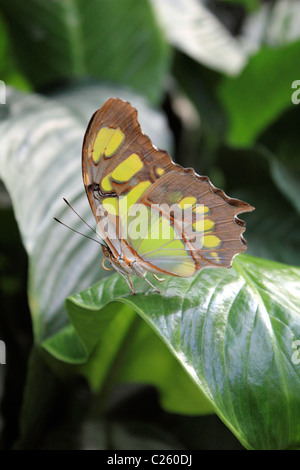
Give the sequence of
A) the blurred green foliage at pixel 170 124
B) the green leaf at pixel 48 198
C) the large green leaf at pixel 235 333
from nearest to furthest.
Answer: the large green leaf at pixel 235 333
the green leaf at pixel 48 198
the blurred green foliage at pixel 170 124

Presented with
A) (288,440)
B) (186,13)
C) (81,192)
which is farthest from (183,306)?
(186,13)

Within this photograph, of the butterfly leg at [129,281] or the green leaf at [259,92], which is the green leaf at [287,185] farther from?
the butterfly leg at [129,281]

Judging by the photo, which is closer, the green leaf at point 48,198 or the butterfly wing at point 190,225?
the butterfly wing at point 190,225

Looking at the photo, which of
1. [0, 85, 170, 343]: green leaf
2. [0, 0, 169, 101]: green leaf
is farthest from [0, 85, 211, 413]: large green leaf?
[0, 0, 169, 101]: green leaf

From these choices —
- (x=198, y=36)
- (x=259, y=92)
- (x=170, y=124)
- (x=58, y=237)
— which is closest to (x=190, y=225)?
(x=58, y=237)

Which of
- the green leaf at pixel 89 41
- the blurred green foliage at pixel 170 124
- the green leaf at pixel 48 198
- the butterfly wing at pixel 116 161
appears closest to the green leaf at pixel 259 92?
the blurred green foliage at pixel 170 124
